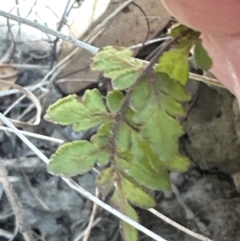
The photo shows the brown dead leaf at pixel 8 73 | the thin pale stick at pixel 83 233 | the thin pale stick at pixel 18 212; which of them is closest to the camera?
the thin pale stick at pixel 18 212

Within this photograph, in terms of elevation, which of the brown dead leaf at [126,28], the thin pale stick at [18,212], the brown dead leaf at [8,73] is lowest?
the thin pale stick at [18,212]

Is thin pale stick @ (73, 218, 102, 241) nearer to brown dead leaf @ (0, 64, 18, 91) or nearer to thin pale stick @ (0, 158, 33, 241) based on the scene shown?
thin pale stick @ (0, 158, 33, 241)

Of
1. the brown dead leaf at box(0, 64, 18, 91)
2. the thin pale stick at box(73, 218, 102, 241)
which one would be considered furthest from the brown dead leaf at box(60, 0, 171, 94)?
the thin pale stick at box(73, 218, 102, 241)

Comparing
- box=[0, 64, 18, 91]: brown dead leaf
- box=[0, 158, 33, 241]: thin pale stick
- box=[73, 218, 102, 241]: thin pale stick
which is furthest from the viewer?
box=[0, 64, 18, 91]: brown dead leaf

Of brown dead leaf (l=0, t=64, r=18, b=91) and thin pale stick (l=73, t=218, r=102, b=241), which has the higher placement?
brown dead leaf (l=0, t=64, r=18, b=91)

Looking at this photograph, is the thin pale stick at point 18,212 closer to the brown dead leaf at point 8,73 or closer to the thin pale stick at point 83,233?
the thin pale stick at point 83,233

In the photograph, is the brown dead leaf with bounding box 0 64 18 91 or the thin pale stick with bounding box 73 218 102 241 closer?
the thin pale stick with bounding box 73 218 102 241

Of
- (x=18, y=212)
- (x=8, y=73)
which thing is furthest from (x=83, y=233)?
Result: (x=8, y=73)

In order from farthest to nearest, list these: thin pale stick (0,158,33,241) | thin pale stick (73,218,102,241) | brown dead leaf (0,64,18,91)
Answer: brown dead leaf (0,64,18,91) → thin pale stick (73,218,102,241) → thin pale stick (0,158,33,241)

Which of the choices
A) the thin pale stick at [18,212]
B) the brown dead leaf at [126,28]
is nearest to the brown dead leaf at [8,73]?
the brown dead leaf at [126,28]
